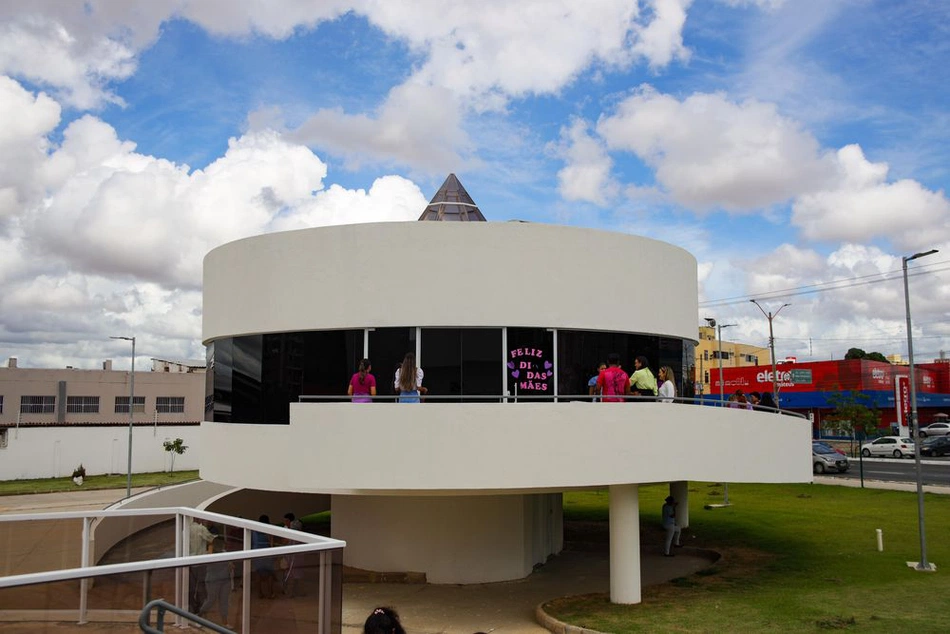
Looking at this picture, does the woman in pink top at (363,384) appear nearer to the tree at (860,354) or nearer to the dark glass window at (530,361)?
the dark glass window at (530,361)

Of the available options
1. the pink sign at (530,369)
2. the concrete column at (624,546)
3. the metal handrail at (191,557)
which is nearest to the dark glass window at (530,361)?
the pink sign at (530,369)

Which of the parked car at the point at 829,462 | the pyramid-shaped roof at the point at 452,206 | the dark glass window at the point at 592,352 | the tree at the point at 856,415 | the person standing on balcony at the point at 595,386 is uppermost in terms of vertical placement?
the pyramid-shaped roof at the point at 452,206

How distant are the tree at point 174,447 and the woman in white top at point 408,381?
1729 inches

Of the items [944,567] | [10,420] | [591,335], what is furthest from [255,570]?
[10,420]

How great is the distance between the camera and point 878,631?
12.8 m

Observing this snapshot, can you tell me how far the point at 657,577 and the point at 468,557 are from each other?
441 centimetres

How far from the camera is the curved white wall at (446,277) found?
16.1m

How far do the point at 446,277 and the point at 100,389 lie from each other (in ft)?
187

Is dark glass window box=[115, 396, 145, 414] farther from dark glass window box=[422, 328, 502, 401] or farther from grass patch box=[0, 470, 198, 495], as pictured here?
dark glass window box=[422, 328, 502, 401]

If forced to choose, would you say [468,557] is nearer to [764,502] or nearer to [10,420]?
[764,502]

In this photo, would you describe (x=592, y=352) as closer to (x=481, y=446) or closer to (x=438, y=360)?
(x=438, y=360)

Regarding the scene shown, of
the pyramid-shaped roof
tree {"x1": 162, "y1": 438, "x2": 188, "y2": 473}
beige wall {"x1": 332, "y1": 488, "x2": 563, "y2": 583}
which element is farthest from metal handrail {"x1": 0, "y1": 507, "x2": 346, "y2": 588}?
tree {"x1": 162, "y1": 438, "x2": 188, "y2": 473}

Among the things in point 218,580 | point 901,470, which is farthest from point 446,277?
point 901,470

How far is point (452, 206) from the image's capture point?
68.8ft
